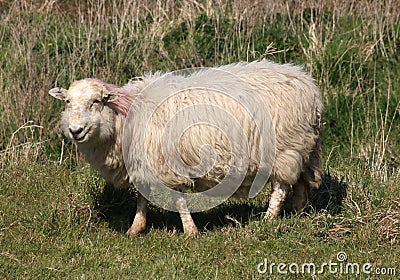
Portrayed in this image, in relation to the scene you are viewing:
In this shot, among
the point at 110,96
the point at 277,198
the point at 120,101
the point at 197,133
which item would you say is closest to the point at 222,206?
the point at 277,198

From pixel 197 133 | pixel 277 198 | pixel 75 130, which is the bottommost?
pixel 277 198

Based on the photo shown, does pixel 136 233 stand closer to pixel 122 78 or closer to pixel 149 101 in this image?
pixel 149 101

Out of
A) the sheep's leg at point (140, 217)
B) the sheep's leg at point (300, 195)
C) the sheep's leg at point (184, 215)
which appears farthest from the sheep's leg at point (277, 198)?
the sheep's leg at point (140, 217)

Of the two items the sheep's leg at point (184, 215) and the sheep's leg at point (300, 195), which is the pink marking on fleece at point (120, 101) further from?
the sheep's leg at point (300, 195)

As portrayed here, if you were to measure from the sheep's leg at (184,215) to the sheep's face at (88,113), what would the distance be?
0.69m

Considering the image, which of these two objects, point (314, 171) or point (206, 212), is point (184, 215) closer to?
point (206, 212)

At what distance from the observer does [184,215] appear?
187 inches

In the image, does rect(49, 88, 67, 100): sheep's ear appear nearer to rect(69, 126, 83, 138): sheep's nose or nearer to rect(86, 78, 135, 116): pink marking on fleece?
rect(86, 78, 135, 116): pink marking on fleece

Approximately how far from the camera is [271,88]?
4.74 meters

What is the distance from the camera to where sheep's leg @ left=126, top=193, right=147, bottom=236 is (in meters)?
4.83

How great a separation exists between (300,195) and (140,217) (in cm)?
119

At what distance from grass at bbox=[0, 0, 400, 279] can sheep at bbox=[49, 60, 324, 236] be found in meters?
0.32

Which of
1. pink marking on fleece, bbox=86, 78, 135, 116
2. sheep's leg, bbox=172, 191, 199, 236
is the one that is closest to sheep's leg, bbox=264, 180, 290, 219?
sheep's leg, bbox=172, 191, 199, 236

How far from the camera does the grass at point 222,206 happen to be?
4.30m
